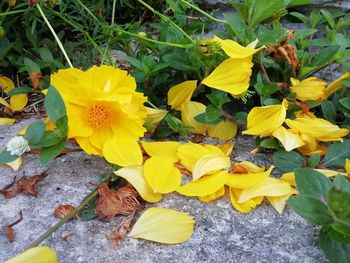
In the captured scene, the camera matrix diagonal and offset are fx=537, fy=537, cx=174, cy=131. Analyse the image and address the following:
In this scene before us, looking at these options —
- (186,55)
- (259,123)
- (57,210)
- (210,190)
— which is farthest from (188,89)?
(57,210)

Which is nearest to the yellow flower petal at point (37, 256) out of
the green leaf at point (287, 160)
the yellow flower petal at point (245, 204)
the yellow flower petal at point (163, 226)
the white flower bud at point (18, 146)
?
the yellow flower petal at point (163, 226)

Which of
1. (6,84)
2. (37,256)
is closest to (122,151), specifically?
(37,256)

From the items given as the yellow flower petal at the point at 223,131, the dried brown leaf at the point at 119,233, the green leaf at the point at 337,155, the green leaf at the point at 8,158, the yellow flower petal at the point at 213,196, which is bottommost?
the yellow flower petal at the point at 223,131

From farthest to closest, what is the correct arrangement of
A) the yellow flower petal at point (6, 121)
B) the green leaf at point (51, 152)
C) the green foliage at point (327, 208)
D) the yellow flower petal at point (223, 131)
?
the yellow flower petal at point (6, 121) → the yellow flower petal at point (223, 131) → the green leaf at point (51, 152) → the green foliage at point (327, 208)

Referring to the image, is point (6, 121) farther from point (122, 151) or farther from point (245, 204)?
point (245, 204)

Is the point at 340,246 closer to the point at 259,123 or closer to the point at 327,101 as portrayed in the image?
the point at 259,123

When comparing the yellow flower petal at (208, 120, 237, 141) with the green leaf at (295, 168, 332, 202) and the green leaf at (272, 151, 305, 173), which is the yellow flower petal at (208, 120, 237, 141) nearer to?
the green leaf at (272, 151, 305, 173)

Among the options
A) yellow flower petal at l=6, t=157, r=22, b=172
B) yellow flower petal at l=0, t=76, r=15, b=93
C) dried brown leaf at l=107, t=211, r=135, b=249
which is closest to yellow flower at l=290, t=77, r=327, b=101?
dried brown leaf at l=107, t=211, r=135, b=249

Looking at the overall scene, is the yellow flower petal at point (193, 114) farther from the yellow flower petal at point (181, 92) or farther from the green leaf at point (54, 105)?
the green leaf at point (54, 105)
